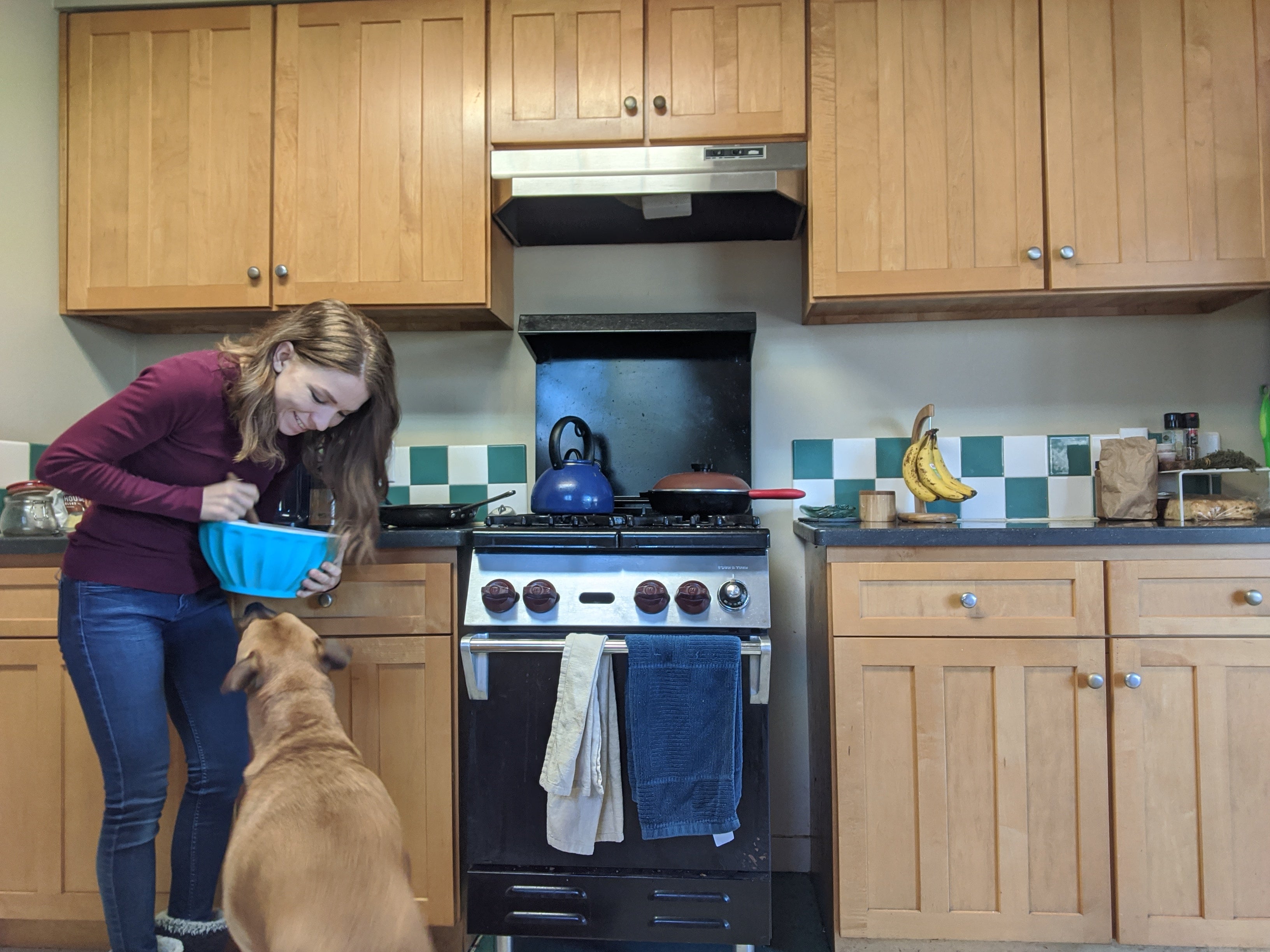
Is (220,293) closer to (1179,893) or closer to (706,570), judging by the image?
(706,570)

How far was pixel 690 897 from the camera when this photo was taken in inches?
65.8

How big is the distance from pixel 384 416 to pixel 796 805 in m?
1.56

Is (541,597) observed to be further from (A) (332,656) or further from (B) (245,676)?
(B) (245,676)

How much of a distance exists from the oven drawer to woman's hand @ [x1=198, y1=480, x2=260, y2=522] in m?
0.90

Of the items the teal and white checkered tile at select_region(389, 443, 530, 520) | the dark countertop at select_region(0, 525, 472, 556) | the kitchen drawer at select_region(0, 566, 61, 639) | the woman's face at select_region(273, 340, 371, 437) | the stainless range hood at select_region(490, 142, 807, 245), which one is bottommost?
the kitchen drawer at select_region(0, 566, 61, 639)

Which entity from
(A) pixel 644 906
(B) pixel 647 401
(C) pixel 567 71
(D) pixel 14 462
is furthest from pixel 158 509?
(C) pixel 567 71

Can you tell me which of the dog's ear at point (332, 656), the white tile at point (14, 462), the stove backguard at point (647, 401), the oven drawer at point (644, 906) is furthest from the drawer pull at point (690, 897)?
the white tile at point (14, 462)

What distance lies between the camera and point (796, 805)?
2305 millimetres

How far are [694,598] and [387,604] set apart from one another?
0.66 meters

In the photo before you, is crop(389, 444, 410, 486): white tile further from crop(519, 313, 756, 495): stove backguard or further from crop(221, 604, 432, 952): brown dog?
crop(221, 604, 432, 952): brown dog

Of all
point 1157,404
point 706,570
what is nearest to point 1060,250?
point 1157,404

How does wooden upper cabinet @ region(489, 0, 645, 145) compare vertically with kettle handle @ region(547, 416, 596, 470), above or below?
above

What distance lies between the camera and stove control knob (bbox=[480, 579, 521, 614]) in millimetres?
1689

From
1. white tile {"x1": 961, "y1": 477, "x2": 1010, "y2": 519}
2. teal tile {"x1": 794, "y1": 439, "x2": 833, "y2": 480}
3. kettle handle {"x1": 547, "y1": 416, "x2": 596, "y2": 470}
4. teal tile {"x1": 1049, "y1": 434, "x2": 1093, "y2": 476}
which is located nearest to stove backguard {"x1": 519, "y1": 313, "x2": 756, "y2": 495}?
kettle handle {"x1": 547, "y1": 416, "x2": 596, "y2": 470}
